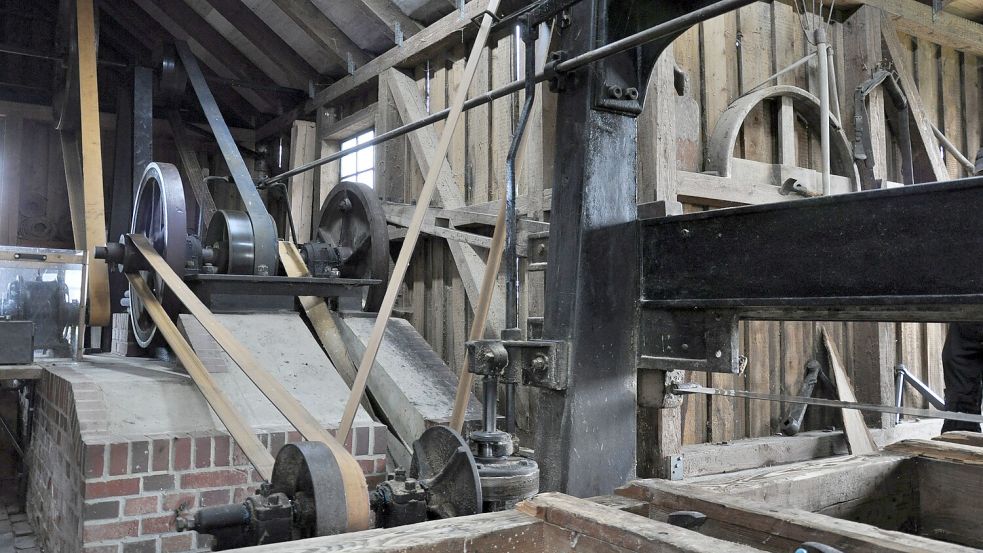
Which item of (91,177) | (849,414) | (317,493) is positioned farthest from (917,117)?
(91,177)

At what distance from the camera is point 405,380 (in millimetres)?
3641

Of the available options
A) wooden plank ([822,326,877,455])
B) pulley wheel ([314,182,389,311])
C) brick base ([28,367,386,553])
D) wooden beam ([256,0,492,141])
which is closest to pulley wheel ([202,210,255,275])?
pulley wheel ([314,182,389,311])

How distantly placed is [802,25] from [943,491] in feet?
9.51

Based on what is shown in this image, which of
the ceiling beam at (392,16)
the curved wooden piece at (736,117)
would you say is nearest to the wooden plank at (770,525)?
the curved wooden piece at (736,117)

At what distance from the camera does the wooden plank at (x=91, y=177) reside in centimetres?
434

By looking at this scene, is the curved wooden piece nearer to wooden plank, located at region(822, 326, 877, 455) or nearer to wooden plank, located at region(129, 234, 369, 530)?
wooden plank, located at region(822, 326, 877, 455)

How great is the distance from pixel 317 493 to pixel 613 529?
0.65 metres

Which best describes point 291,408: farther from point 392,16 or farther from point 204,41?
point 204,41

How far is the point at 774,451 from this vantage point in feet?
11.6

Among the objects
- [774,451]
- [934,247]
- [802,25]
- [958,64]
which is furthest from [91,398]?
[958,64]

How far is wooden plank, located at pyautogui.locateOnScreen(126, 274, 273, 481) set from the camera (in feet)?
6.87

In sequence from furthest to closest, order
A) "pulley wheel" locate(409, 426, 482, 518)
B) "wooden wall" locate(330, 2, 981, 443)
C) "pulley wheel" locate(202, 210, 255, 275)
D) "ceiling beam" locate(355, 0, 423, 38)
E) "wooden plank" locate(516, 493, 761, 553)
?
"ceiling beam" locate(355, 0, 423, 38) < "pulley wheel" locate(202, 210, 255, 275) < "wooden wall" locate(330, 2, 981, 443) < "pulley wheel" locate(409, 426, 482, 518) < "wooden plank" locate(516, 493, 761, 553)

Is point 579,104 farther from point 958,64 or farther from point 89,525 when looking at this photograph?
point 958,64

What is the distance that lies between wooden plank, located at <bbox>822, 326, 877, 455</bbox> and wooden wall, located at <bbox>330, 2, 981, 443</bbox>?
0.08 m
